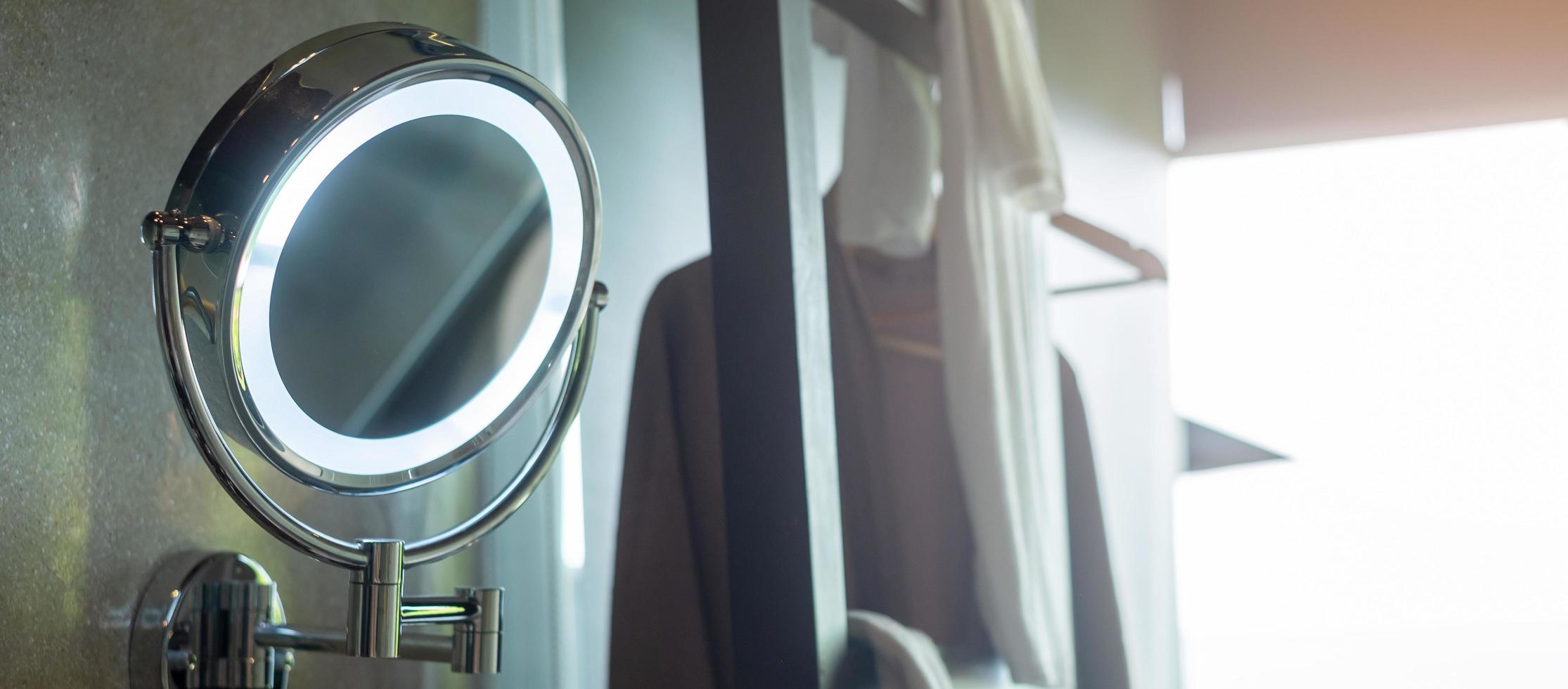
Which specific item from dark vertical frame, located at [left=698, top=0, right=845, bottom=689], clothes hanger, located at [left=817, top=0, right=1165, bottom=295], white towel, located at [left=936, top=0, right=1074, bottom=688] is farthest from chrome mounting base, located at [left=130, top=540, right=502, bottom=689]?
clothes hanger, located at [left=817, top=0, right=1165, bottom=295]

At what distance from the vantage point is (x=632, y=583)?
2.90 ft

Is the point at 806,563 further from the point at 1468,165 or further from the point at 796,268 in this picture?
the point at 1468,165

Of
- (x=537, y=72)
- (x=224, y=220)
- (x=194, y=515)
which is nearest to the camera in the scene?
(x=224, y=220)

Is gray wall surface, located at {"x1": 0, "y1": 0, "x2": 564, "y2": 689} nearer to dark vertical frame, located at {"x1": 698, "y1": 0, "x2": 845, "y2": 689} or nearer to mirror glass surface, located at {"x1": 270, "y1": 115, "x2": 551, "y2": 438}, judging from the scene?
mirror glass surface, located at {"x1": 270, "y1": 115, "x2": 551, "y2": 438}

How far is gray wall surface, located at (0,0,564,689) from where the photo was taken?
562mm

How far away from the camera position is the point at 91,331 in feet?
1.96

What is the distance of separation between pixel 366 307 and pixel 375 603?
143 mm

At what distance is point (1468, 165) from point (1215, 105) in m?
0.15

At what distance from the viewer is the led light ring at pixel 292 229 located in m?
0.51

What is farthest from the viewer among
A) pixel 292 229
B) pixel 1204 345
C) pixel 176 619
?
pixel 1204 345

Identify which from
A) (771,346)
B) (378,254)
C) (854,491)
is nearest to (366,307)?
(378,254)

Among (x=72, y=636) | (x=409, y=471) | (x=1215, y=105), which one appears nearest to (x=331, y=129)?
(x=409, y=471)

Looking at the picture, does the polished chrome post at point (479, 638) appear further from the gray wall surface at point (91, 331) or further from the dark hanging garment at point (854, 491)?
the dark hanging garment at point (854, 491)

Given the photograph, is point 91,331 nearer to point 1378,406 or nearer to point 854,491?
point 854,491
